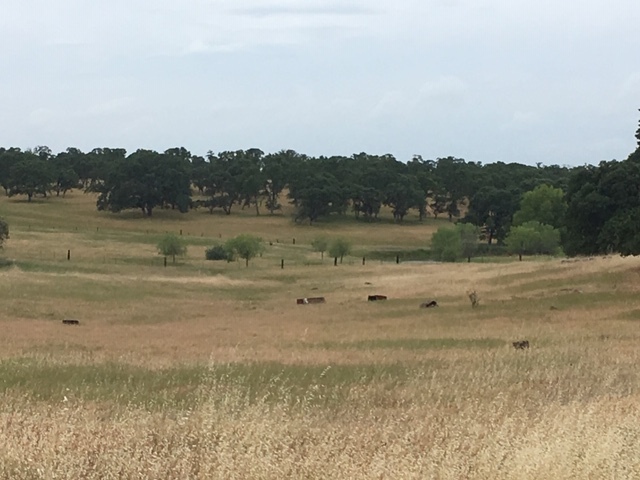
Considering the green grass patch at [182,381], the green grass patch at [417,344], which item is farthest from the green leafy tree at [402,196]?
the green grass patch at [182,381]

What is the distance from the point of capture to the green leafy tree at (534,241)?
3506 inches

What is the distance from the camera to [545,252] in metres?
89.8

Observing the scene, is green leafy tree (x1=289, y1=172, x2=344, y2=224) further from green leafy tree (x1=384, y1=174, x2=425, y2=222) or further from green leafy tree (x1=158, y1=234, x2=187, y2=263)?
green leafy tree (x1=158, y1=234, x2=187, y2=263)

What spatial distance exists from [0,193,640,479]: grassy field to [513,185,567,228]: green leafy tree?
50.2 metres

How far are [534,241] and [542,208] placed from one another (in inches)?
433

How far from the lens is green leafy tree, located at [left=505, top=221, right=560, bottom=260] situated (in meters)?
89.1

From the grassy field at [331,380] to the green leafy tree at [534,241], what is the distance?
39.4 metres

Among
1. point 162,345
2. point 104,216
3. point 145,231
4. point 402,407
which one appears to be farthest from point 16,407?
point 104,216

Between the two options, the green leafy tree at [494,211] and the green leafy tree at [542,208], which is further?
the green leafy tree at [494,211]

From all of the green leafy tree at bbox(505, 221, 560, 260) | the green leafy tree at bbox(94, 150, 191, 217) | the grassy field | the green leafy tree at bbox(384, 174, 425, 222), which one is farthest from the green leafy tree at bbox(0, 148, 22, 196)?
the grassy field

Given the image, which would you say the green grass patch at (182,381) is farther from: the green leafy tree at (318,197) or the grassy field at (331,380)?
the green leafy tree at (318,197)

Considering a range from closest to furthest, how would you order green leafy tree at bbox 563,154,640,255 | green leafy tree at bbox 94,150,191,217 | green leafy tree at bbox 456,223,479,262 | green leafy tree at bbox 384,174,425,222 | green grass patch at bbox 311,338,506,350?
green grass patch at bbox 311,338,506,350, green leafy tree at bbox 563,154,640,255, green leafy tree at bbox 456,223,479,262, green leafy tree at bbox 94,150,191,217, green leafy tree at bbox 384,174,425,222

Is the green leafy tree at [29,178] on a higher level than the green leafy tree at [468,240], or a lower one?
higher

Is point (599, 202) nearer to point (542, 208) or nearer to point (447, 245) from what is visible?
point (447, 245)
